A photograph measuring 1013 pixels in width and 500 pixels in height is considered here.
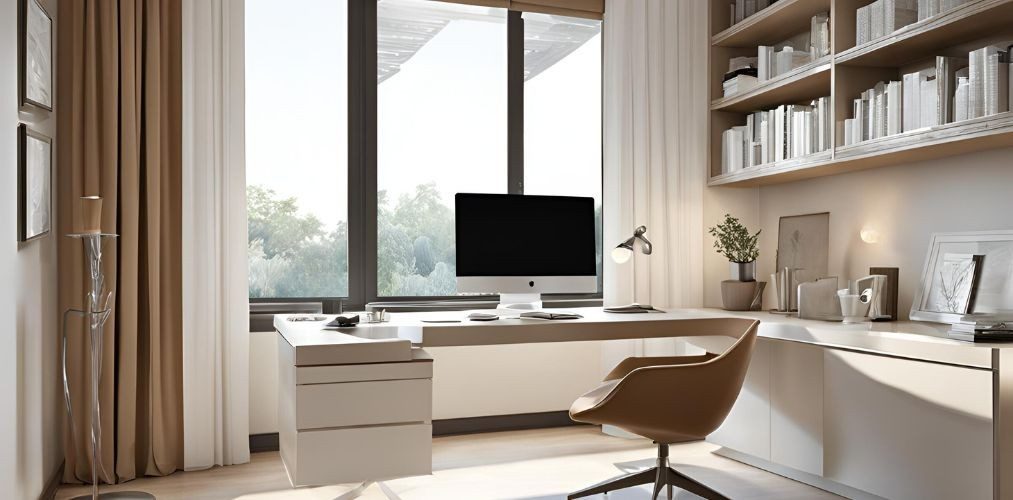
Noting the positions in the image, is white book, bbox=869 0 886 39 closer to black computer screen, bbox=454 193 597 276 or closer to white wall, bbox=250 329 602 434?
black computer screen, bbox=454 193 597 276

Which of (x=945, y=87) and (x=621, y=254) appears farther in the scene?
(x=621, y=254)

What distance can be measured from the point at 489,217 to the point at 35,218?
168 cm

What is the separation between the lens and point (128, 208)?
3180 millimetres

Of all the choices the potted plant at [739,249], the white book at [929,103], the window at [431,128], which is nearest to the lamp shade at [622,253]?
the potted plant at [739,249]

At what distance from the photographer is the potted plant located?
12.5 ft

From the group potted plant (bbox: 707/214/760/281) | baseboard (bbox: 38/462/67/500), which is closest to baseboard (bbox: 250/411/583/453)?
potted plant (bbox: 707/214/760/281)

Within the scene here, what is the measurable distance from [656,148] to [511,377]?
141 centimetres

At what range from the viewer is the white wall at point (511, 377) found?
3.88m

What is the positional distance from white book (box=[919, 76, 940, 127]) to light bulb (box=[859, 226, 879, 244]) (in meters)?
0.73

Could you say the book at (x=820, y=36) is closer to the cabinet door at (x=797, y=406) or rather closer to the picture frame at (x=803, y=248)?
the picture frame at (x=803, y=248)

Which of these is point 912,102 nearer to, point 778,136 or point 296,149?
point 778,136

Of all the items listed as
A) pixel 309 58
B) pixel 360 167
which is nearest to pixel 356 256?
pixel 360 167

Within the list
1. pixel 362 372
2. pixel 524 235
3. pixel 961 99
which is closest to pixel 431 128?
pixel 524 235

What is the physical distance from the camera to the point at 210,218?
3.33 m
